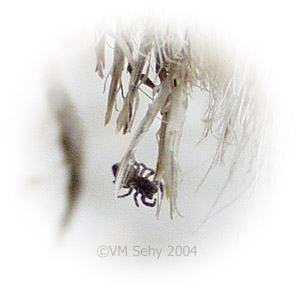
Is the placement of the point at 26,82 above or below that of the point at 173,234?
above

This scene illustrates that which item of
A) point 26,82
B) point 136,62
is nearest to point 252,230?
Answer: point 136,62

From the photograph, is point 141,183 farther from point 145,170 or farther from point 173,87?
point 173,87

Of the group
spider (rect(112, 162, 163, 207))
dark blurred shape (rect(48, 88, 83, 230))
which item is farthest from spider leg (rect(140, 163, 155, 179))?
dark blurred shape (rect(48, 88, 83, 230))

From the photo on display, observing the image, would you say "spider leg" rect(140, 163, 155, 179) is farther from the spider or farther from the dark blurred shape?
the dark blurred shape

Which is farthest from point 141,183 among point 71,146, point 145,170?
point 71,146

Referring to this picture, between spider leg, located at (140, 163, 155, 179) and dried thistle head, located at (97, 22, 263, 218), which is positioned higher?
dried thistle head, located at (97, 22, 263, 218)

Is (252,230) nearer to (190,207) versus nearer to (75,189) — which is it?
(190,207)

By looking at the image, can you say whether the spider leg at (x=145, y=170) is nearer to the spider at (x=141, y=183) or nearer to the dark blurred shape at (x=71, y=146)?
the spider at (x=141, y=183)
